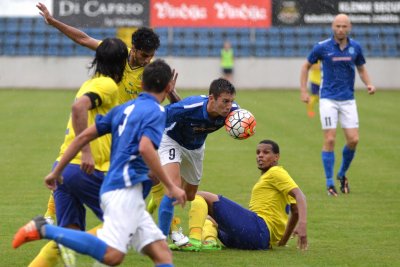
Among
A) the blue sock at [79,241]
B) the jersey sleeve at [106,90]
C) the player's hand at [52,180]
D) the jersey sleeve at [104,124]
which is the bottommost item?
the blue sock at [79,241]

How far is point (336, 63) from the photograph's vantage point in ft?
43.0

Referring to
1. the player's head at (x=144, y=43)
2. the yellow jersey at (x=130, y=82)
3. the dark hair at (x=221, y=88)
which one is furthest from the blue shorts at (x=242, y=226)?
the player's head at (x=144, y=43)

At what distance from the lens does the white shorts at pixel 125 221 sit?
241 inches

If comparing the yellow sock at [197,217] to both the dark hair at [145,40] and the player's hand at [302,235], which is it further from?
the dark hair at [145,40]

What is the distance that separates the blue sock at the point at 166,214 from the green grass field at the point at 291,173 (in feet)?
1.02

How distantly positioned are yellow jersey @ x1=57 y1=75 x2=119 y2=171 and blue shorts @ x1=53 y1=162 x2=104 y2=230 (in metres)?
0.10

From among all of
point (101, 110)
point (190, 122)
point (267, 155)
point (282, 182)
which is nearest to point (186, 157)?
point (190, 122)

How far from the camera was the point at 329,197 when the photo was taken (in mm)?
12328

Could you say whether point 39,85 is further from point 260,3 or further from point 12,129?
point 12,129

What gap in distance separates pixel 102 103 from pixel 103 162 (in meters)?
Answer: 0.44

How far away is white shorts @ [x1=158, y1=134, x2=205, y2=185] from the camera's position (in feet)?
29.5

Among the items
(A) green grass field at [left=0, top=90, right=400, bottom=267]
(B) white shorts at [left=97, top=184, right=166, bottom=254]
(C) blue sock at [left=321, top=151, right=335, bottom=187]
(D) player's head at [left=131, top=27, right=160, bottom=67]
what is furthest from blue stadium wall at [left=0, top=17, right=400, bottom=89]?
(B) white shorts at [left=97, top=184, right=166, bottom=254]

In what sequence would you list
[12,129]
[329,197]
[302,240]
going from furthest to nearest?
[12,129] → [329,197] → [302,240]

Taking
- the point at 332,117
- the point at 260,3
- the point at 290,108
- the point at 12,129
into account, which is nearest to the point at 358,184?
the point at 332,117
